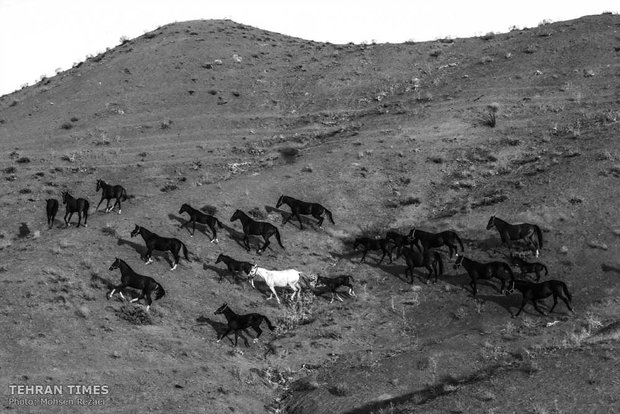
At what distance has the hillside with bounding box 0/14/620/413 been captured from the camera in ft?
72.5

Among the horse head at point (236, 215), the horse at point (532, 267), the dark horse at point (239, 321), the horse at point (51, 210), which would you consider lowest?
the dark horse at point (239, 321)

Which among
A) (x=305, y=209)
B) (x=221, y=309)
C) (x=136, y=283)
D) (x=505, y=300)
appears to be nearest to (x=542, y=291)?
(x=505, y=300)

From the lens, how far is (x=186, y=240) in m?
31.7

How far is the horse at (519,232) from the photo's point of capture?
98.8 feet

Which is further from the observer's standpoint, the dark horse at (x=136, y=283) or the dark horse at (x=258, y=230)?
the dark horse at (x=258, y=230)

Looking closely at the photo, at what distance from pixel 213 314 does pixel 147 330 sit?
3018 millimetres

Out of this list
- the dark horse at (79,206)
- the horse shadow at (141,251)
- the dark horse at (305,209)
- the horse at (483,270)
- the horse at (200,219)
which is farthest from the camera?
the dark horse at (305,209)

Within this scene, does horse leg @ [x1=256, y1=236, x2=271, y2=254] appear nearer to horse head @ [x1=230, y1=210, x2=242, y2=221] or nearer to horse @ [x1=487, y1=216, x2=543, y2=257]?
horse head @ [x1=230, y1=210, x2=242, y2=221]

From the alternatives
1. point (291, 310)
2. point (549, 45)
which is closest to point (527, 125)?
point (549, 45)

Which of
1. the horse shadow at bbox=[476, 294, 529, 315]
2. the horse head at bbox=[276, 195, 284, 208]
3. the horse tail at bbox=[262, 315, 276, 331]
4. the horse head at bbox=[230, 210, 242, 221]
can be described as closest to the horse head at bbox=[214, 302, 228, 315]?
the horse tail at bbox=[262, 315, 276, 331]

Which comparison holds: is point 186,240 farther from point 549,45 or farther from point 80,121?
point 549,45

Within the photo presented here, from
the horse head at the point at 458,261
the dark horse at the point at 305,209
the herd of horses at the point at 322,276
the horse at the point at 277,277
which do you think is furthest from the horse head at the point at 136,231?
the horse head at the point at 458,261

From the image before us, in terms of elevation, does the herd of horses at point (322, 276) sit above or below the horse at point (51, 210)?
below

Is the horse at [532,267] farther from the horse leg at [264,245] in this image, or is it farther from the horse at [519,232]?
the horse leg at [264,245]
